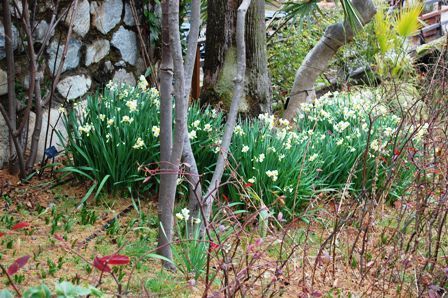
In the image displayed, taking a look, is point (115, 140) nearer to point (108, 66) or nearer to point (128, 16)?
point (108, 66)

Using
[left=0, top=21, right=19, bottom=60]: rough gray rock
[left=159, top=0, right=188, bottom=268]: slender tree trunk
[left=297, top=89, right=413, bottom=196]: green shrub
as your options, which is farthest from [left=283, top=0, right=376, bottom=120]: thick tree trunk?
[left=159, top=0, right=188, bottom=268]: slender tree trunk

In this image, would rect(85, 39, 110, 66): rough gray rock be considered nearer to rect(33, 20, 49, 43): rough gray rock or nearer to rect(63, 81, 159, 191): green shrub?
rect(33, 20, 49, 43): rough gray rock

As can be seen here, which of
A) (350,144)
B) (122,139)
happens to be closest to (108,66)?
(122,139)

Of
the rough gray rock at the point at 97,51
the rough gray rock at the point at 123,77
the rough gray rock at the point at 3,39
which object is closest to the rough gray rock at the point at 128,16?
the rough gray rock at the point at 97,51

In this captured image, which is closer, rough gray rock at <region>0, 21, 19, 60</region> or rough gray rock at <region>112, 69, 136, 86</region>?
rough gray rock at <region>0, 21, 19, 60</region>

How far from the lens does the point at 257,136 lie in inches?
187

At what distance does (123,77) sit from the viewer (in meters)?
5.91

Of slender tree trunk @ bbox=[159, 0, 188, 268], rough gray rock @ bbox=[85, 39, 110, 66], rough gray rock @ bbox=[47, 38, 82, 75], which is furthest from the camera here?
rough gray rock @ bbox=[85, 39, 110, 66]

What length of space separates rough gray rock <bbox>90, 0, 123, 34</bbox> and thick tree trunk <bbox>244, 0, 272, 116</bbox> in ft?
3.56

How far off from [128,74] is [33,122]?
3.79ft

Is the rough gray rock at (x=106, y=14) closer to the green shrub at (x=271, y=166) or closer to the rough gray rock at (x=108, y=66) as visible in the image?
the rough gray rock at (x=108, y=66)

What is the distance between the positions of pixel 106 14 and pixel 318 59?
9.01 feet

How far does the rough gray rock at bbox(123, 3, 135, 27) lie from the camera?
582cm

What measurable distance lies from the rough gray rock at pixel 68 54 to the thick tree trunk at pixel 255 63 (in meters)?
1.40
